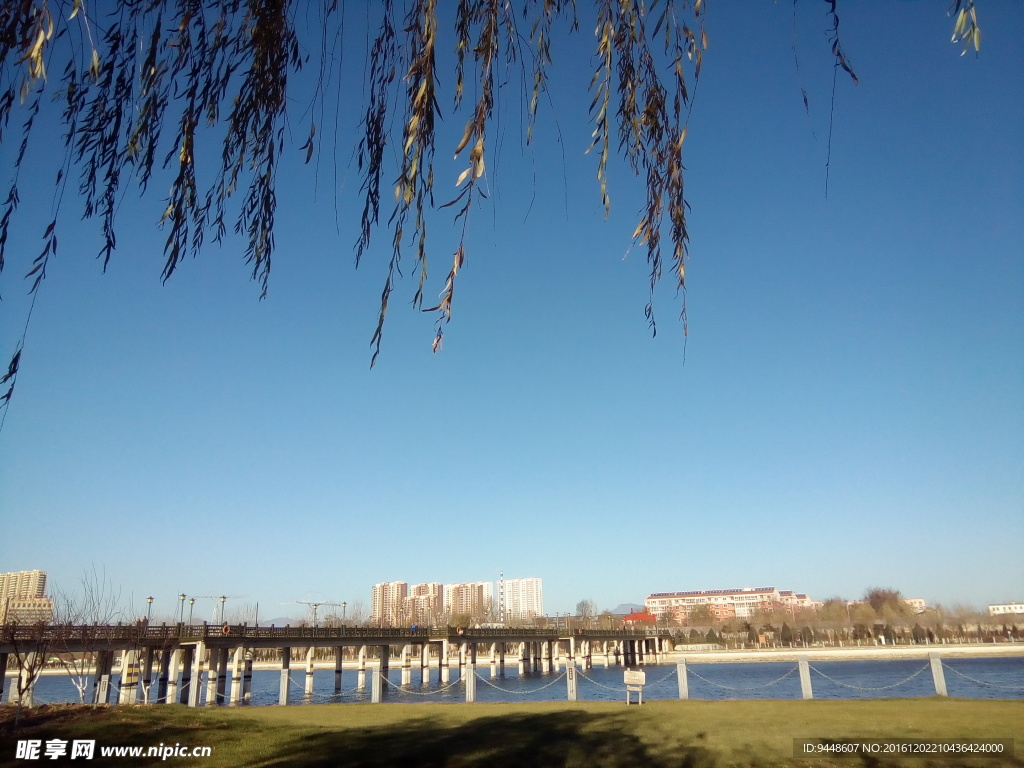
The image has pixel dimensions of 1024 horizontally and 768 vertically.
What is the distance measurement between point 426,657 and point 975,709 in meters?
53.0


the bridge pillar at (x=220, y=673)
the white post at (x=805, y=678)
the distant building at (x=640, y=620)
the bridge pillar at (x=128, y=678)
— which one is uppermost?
the white post at (x=805, y=678)

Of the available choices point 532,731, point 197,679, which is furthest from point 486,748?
point 197,679

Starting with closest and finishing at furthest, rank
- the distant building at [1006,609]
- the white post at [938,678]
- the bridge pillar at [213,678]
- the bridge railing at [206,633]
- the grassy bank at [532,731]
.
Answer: the grassy bank at [532,731] < the white post at [938,678] < the bridge railing at [206,633] < the bridge pillar at [213,678] < the distant building at [1006,609]

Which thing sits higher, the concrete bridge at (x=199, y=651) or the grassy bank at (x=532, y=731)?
the grassy bank at (x=532, y=731)

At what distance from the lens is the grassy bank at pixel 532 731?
7.94 meters

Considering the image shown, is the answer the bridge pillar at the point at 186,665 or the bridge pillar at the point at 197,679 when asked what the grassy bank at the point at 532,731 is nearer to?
the bridge pillar at the point at 197,679

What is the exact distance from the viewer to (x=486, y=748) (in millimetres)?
8852

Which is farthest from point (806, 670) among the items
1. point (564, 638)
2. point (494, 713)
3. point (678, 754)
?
point (564, 638)

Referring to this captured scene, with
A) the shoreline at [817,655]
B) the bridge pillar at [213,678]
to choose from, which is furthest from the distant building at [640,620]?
the bridge pillar at [213,678]

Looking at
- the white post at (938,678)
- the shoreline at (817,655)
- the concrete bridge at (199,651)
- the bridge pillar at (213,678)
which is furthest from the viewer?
the shoreline at (817,655)

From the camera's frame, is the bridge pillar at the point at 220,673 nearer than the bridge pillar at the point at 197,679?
No

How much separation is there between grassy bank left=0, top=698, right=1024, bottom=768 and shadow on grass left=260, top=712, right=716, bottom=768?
0.02m

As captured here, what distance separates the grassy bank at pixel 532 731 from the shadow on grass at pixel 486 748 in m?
0.02

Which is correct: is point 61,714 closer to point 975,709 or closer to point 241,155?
point 241,155
